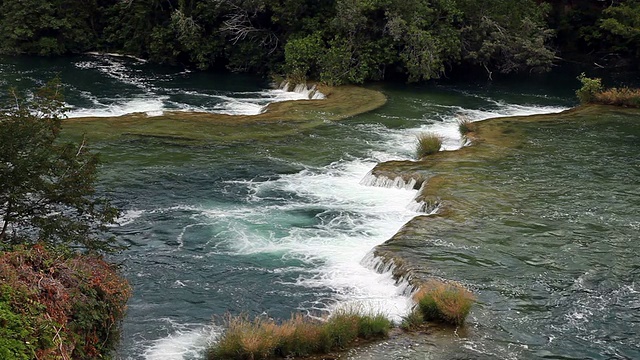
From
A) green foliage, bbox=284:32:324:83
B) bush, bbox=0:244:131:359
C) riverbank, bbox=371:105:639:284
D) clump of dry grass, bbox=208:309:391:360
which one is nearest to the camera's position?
bush, bbox=0:244:131:359

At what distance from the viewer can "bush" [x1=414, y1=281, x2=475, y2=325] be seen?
628 inches

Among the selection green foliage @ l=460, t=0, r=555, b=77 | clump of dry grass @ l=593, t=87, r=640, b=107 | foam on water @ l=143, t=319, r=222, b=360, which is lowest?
foam on water @ l=143, t=319, r=222, b=360

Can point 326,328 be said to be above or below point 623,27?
below

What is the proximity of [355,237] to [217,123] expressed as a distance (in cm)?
1238

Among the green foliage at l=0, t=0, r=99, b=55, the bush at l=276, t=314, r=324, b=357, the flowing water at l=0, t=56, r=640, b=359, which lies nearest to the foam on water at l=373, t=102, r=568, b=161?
the flowing water at l=0, t=56, r=640, b=359

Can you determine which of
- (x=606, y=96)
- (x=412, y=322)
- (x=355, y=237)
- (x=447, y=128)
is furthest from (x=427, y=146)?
(x=412, y=322)

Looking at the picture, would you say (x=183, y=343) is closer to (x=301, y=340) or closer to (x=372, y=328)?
(x=301, y=340)

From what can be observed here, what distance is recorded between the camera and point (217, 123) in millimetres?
31656

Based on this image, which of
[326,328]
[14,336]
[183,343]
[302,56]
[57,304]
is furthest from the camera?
[302,56]

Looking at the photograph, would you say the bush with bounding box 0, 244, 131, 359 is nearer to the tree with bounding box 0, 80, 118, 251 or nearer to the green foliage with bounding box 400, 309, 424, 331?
the tree with bounding box 0, 80, 118, 251

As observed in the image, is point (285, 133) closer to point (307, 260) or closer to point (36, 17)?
point (307, 260)

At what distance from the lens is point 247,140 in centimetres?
2977

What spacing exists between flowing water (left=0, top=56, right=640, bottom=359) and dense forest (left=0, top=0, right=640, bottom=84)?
8098mm

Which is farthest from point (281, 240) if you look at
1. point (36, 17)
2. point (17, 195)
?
point (36, 17)
